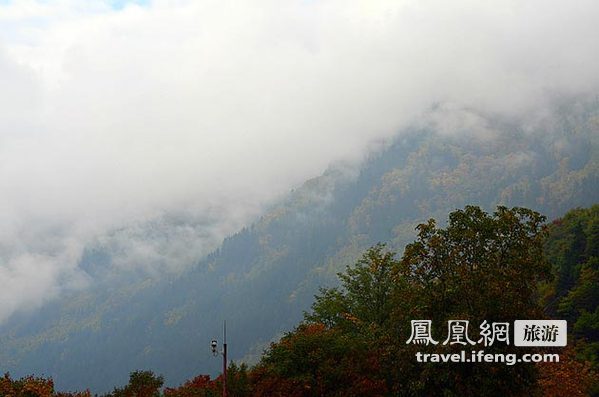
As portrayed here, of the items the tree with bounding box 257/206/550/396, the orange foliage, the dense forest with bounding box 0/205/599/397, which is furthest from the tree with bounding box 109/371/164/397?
the orange foliage

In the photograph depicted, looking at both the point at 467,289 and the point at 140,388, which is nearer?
the point at 467,289

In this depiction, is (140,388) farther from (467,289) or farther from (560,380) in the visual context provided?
(560,380)

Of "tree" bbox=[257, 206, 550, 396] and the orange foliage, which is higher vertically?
"tree" bbox=[257, 206, 550, 396]

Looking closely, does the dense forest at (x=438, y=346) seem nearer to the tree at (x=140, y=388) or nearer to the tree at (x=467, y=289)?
the tree at (x=467, y=289)

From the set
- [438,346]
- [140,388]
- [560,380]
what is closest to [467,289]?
[438,346]

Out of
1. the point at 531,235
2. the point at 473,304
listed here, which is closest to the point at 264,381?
the point at 473,304

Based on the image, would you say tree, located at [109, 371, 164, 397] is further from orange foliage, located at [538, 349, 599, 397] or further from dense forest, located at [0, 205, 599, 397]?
orange foliage, located at [538, 349, 599, 397]

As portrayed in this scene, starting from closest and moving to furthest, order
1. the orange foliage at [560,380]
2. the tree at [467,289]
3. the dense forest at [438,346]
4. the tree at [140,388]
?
the tree at [467,289]
the dense forest at [438,346]
the orange foliage at [560,380]
the tree at [140,388]

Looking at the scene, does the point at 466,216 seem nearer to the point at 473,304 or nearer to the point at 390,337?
the point at 473,304

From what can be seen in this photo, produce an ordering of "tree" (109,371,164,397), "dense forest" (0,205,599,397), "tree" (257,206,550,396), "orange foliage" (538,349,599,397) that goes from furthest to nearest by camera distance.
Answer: "tree" (109,371,164,397) → "orange foliage" (538,349,599,397) → "dense forest" (0,205,599,397) → "tree" (257,206,550,396)

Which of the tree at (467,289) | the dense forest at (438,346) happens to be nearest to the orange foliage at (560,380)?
the dense forest at (438,346)

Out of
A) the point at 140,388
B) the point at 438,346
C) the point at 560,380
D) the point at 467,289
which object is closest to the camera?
the point at 438,346

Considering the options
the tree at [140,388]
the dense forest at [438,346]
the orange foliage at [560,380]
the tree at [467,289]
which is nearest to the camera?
the tree at [467,289]

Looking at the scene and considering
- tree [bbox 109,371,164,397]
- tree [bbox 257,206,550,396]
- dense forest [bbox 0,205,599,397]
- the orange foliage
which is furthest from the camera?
tree [bbox 109,371,164,397]
